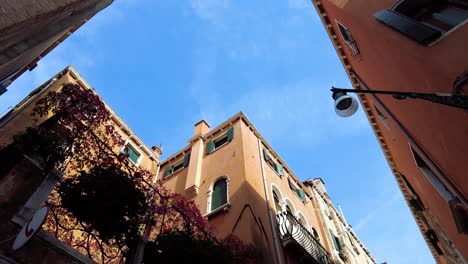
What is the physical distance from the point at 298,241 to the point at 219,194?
341 cm

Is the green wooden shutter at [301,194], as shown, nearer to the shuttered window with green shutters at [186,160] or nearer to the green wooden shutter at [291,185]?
the green wooden shutter at [291,185]

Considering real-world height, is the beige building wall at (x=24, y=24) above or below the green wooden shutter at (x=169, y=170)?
below

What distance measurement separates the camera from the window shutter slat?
5.91 m

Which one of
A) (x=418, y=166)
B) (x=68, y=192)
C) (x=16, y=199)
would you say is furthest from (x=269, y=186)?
(x=16, y=199)

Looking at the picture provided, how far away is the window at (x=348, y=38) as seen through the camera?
10.7m

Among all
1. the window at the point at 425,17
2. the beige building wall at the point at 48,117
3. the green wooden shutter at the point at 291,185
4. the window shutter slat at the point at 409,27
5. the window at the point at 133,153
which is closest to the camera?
the window at the point at 425,17

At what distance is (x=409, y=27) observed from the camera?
6.42m

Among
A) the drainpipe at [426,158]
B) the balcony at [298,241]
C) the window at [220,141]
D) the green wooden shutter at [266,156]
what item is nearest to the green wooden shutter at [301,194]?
the green wooden shutter at [266,156]

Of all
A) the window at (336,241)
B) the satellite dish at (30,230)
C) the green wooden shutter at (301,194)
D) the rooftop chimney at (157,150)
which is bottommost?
the satellite dish at (30,230)

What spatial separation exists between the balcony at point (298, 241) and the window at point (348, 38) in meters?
6.23

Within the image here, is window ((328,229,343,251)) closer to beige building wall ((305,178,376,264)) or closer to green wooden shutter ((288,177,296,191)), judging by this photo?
beige building wall ((305,178,376,264))

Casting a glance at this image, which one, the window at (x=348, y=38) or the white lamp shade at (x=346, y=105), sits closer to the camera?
the white lamp shade at (x=346, y=105)

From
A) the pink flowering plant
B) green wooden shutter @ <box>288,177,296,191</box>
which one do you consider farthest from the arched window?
green wooden shutter @ <box>288,177,296,191</box>

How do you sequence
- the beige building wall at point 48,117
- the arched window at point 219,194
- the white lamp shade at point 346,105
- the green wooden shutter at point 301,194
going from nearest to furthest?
the white lamp shade at point 346,105 → the beige building wall at point 48,117 → the arched window at point 219,194 → the green wooden shutter at point 301,194
